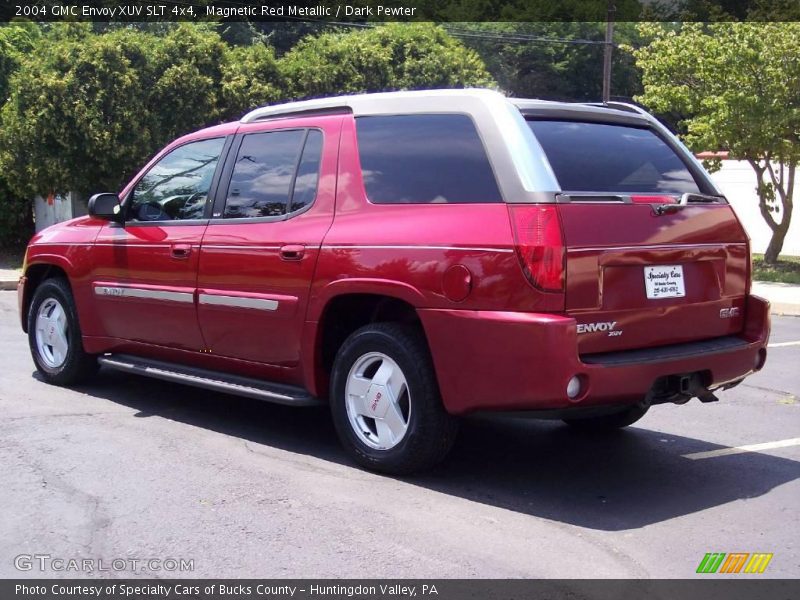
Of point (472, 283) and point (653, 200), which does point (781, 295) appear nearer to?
point (653, 200)

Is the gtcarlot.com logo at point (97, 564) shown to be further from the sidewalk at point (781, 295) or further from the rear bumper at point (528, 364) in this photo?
the sidewalk at point (781, 295)

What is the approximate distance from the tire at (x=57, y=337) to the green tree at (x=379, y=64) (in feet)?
56.8

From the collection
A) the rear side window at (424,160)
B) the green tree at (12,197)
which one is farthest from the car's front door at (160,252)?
the green tree at (12,197)

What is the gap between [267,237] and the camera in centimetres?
580

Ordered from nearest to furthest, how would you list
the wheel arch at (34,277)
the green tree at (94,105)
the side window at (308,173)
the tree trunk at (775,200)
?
the side window at (308,173) < the wheel arch at (34,277) < the green tree at (94,105) < the tree trunk at (775,200)

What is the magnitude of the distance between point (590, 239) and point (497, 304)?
21.6 inches

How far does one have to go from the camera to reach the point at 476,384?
477cm

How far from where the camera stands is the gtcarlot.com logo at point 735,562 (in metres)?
4.09

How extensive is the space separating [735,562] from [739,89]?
1720cm

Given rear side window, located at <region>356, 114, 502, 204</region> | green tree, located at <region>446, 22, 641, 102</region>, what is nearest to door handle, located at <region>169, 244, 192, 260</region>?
rear side window, located at <region>356, 114, 502, 204</region>
